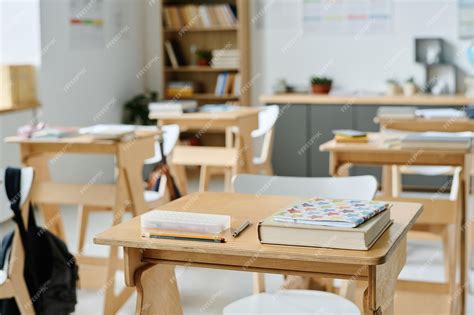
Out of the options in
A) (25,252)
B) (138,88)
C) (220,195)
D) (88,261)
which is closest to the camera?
(220,195)

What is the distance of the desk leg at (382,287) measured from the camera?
2.02 metres

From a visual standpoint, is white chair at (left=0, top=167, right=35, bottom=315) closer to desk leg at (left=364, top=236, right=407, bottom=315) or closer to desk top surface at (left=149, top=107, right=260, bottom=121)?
desk leg at (left=364, top=236, right=407, bottom=315)

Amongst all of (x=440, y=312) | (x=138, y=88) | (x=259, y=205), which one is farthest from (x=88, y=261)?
(x=138, y=88)

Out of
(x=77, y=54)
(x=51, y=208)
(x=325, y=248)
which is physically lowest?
(x=51, y=208)

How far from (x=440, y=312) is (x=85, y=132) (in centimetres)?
194

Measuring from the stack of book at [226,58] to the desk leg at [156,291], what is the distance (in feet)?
18.1

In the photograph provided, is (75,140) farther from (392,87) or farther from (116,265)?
(392,87)

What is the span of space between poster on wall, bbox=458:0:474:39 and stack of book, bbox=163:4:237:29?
6.65 ft

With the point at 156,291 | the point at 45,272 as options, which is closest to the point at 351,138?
the point at 45,272

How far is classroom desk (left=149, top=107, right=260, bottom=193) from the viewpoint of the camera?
5.37 meters

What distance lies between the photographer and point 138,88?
8.19 meters

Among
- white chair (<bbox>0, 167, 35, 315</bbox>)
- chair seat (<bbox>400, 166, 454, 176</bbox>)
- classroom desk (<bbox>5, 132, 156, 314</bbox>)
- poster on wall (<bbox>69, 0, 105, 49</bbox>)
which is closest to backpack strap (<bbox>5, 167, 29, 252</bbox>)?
white chair (<bbox>0, 167, 35, 315</bbox>)

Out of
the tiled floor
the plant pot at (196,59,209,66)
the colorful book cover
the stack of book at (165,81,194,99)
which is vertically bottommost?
the tiled floor

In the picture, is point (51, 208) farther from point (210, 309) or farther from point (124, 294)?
point (210, 309)
